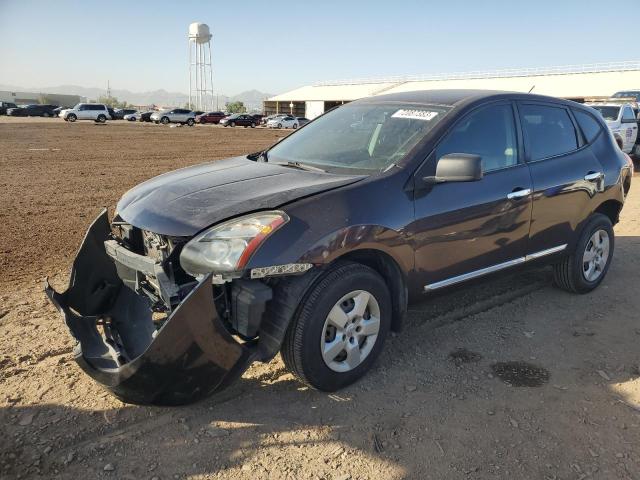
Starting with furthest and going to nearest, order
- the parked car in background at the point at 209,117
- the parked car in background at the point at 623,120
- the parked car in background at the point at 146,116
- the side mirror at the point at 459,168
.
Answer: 1. the parked car in background at the point at 146,116
2. the parked car in background at the point at 209,117
3. the parked car in background at the point at 623,120
4. the side mirror at the point at 459,168

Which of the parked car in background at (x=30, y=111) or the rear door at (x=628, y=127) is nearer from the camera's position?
the rear door at (x=628, y=127)

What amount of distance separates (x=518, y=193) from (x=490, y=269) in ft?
1.97

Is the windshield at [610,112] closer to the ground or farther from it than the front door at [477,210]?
farther from it

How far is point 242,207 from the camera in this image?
2885 mm

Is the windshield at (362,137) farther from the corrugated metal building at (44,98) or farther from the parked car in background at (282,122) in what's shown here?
the corrugated metal building at (44,98)

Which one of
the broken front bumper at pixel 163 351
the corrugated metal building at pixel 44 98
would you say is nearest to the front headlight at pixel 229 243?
the broken front bumper at pixel 163 351

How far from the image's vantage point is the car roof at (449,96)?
12.6 feet

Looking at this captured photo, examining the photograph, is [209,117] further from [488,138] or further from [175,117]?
[488,138]

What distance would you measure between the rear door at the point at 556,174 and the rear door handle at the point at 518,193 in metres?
0.10

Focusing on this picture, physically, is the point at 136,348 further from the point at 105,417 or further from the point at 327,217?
the point at 327,217

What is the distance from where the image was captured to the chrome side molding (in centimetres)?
355

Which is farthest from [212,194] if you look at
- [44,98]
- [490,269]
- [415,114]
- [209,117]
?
[44,98]

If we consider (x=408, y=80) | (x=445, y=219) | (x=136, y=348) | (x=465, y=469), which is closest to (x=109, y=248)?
(x=136, y=348)

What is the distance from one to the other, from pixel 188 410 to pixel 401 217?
168cm
